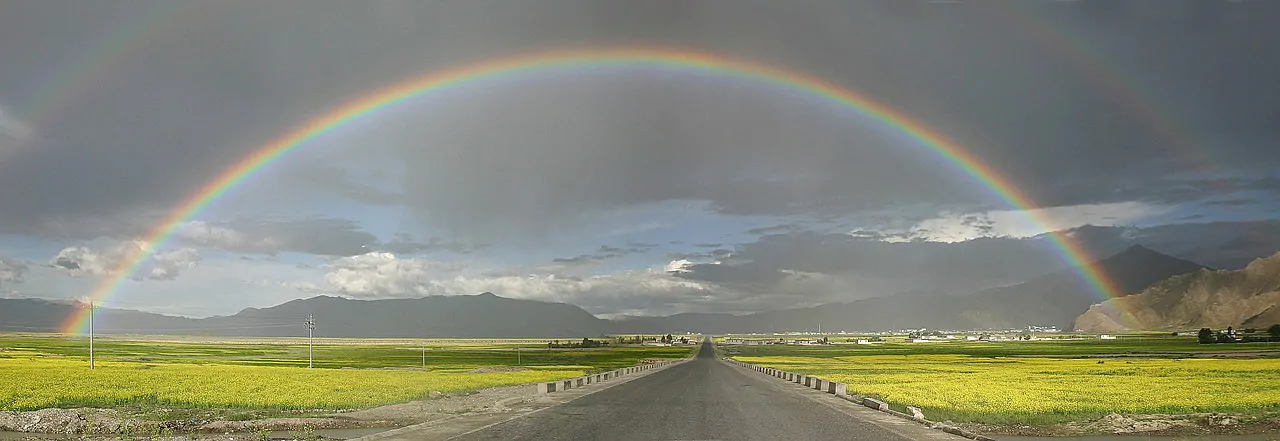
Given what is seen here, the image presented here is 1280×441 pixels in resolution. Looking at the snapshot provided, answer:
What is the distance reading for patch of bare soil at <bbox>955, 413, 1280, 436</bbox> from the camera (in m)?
32.2

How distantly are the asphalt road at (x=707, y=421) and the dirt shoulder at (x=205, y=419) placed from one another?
5.52 m

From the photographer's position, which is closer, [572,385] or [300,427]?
[300,427]

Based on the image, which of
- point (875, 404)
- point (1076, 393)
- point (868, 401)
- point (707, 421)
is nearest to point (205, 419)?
point (707, 421)

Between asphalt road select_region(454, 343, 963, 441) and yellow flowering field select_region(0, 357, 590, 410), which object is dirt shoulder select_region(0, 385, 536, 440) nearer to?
yellow flowering field select_region(0, 357, 590, 410)

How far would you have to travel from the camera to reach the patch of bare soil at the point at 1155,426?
3222cm

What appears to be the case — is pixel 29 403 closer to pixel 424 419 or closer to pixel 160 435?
pixel 160 435

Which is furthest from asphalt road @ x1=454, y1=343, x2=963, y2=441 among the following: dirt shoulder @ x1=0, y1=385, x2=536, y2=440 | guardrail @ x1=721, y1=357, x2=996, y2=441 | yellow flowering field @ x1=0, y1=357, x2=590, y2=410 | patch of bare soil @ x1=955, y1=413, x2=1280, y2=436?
yellow flowering field @ x1=0, y1=357, x2=590, y2=410

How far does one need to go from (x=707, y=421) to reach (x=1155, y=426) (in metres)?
17.7

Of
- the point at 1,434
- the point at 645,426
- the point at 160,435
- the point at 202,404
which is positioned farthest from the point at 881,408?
the point at 1,434

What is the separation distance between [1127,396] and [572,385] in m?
34.8

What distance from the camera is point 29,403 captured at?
41344mm

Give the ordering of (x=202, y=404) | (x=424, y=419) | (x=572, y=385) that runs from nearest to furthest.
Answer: (x=424, y=419) → (x=202, y=404) → (x=572, y=385)

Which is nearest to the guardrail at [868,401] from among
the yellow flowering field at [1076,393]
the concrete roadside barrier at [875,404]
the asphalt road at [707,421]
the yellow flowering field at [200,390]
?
the concrete roadside barrier at [875,404]

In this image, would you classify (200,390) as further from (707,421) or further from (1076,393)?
(1076,393)
